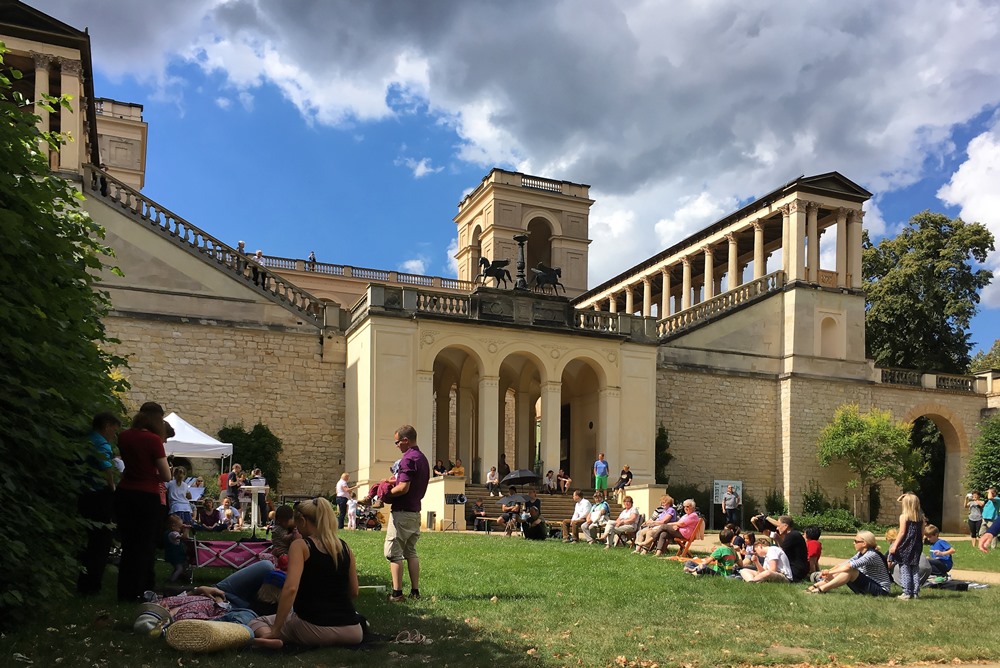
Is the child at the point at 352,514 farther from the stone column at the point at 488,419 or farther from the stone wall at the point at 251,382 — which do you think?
the stone column at the point at 488,419

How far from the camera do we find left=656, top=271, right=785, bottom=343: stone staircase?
3600 centimetres

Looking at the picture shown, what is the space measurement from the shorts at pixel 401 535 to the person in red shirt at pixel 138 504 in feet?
7.80

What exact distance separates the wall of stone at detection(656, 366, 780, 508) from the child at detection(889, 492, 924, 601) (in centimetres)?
2206

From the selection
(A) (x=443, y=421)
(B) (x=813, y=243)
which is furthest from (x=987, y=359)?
(A) (x=443, y=421)

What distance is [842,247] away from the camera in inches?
1506

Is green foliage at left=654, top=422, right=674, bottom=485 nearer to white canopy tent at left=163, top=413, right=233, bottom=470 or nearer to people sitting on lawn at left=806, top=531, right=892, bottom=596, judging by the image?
white canopy tent at left=163, top=413, right=233, bottom=470

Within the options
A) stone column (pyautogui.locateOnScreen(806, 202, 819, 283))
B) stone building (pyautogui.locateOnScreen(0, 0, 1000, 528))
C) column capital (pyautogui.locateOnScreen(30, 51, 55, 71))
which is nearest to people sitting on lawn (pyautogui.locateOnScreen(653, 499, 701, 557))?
stone building (pyautogui.locateOnScreen(0, 0, 1000, 528))

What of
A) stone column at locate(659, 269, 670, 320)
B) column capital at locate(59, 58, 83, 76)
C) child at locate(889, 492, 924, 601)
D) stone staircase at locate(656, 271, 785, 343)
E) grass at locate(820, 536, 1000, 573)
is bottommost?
grass at locate(820, 536, 1000, 573)

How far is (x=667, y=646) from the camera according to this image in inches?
334

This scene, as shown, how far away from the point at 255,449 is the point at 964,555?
61.1 ft

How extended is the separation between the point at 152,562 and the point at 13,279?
3205 mm

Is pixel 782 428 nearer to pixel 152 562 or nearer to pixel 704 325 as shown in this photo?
pixel 704 325

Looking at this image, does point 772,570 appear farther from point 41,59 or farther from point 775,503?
point 41,59

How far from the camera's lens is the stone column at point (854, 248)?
125 feet
